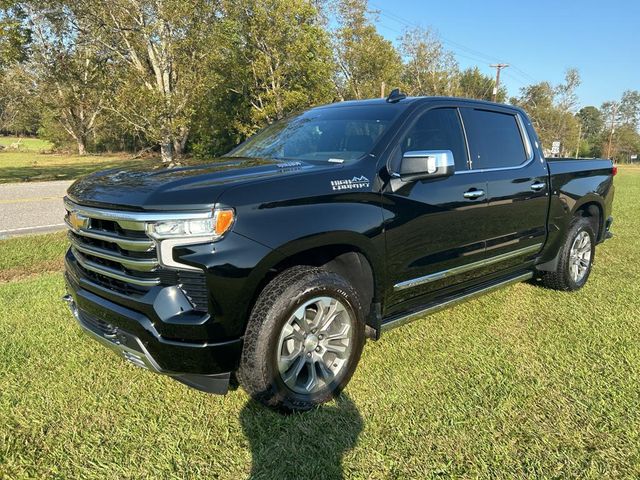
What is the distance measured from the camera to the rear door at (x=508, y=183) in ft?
13.1

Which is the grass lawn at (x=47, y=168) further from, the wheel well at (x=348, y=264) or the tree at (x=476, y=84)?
the tree at (x=476, y=84)

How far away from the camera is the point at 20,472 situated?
236cm

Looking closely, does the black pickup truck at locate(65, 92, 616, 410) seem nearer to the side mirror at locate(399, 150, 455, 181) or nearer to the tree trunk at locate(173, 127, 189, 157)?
the side mirror at locate(399, 150, 455, 181)

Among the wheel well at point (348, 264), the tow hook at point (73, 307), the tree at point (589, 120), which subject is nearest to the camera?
the wheel well at point (348, 264)

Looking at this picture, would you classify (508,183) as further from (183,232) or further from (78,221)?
(78,221)

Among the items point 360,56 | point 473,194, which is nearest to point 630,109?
point 360,56

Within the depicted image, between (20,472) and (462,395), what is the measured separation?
8.20 feet

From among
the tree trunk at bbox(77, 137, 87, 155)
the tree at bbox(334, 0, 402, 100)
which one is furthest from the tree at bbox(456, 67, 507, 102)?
the tree trunk at bbox(77, 137, 87, 155)

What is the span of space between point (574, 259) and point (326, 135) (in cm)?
324

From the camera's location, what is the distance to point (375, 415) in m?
2.86

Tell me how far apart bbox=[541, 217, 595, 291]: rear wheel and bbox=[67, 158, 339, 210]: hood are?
124 inches

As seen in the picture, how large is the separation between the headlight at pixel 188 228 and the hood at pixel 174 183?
0.07 m

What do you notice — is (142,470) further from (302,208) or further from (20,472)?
(302,208)

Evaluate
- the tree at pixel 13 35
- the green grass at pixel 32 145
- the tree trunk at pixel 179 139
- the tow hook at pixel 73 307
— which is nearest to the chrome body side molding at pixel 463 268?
the tow hook at pixel 73 307
